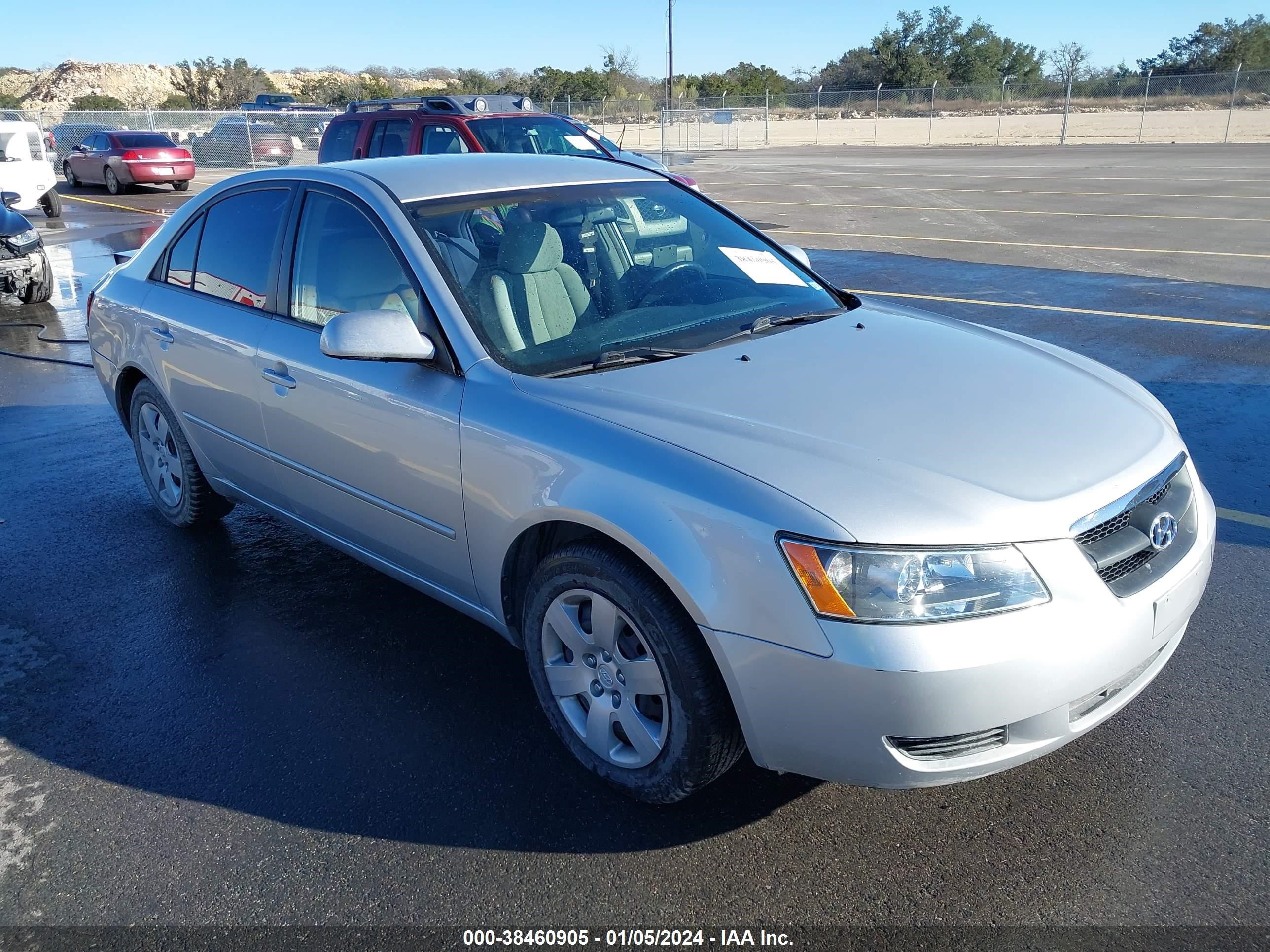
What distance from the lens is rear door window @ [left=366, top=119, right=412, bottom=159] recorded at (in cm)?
1275

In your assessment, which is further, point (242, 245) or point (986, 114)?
point (986, 114)

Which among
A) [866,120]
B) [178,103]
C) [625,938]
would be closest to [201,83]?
[178,103]

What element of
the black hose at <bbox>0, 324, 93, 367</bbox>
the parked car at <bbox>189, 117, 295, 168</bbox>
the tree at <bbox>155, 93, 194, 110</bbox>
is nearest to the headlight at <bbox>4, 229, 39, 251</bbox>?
the black hose at <bbox>0, 324, 93, 367</bbox>

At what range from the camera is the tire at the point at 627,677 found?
8.73ft

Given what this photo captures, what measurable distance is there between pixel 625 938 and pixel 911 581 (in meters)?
1.10

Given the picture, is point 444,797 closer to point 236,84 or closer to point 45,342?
point 45,342

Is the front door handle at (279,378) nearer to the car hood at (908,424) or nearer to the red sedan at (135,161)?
the car hood at (908,424)

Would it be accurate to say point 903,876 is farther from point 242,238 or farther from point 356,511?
point 242,238

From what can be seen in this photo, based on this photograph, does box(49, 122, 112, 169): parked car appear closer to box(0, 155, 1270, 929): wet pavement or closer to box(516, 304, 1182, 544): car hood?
box(0, 155, 1270, 929): wet pavement

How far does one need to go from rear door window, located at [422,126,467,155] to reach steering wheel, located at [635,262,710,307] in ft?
29.7

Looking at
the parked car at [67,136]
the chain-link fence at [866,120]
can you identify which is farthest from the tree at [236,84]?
the parked car at [67,136]

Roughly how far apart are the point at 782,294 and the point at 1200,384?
412 centimetres

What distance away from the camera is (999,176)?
2314cm

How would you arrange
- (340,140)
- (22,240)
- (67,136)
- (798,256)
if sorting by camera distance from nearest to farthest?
(798,256) → (22,240) → (340,140) → (67,136)
